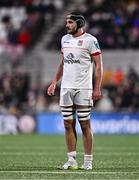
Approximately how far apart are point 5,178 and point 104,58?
19486 mm

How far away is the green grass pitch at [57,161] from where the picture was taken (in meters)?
11.0

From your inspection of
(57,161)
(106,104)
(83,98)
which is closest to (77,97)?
(83,98)

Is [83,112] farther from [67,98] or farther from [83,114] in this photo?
[67,98]

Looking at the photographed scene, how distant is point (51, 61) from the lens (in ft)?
97.9

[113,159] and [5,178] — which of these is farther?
[113,159]

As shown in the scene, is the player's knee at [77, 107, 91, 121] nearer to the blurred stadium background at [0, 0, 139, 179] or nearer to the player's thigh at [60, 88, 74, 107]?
the player's thigh at [60, 88, 74, 107]

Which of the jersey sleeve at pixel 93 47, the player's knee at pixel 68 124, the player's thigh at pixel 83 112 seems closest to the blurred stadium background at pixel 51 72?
the player's knee at pixel 68 124

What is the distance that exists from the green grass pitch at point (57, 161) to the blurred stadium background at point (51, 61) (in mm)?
4829

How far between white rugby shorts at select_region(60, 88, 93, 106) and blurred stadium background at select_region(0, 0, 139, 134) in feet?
46.8

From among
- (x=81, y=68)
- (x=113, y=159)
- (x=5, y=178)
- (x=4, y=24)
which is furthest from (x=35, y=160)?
(x=4, y=24)

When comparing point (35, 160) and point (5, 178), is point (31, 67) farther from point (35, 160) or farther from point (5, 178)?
point (5, 178)

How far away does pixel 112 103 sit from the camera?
88.9 ft

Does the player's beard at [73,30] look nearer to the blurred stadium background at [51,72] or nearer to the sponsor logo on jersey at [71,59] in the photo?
the sponsor logo on jersey at [71,59]

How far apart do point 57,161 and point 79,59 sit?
2.51 m
